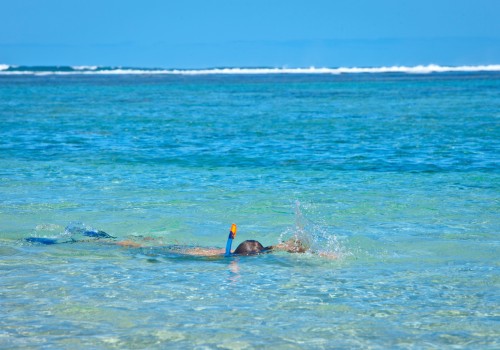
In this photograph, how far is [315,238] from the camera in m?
11.0

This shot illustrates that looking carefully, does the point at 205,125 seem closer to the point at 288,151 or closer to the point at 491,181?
the point at 288,151

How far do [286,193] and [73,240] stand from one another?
5.06m

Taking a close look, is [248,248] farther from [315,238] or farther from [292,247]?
[315,238]

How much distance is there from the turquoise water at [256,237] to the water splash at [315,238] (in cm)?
4

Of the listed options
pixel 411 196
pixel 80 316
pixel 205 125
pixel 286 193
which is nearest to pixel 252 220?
A: pixel 286 193

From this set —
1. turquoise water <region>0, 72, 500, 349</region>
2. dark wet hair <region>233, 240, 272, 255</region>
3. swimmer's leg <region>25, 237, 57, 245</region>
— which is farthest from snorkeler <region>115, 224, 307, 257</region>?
swimmer's leg <region>25, 237, 57, 245</region>

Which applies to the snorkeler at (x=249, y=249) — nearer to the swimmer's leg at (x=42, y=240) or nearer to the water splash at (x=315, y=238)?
the water splash at (x=315, y=238)

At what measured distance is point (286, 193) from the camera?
14930mm

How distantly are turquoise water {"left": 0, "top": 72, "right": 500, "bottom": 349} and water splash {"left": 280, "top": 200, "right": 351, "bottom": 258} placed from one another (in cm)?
4

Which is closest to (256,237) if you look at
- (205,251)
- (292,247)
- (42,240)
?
(292,247)

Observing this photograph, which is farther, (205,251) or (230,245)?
(205,251)

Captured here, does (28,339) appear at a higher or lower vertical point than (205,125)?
lower

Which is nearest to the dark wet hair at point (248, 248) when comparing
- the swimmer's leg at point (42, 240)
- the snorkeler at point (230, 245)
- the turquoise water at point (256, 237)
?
the snorkeler at point (230, 245)

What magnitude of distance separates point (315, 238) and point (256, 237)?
42.6 inches
